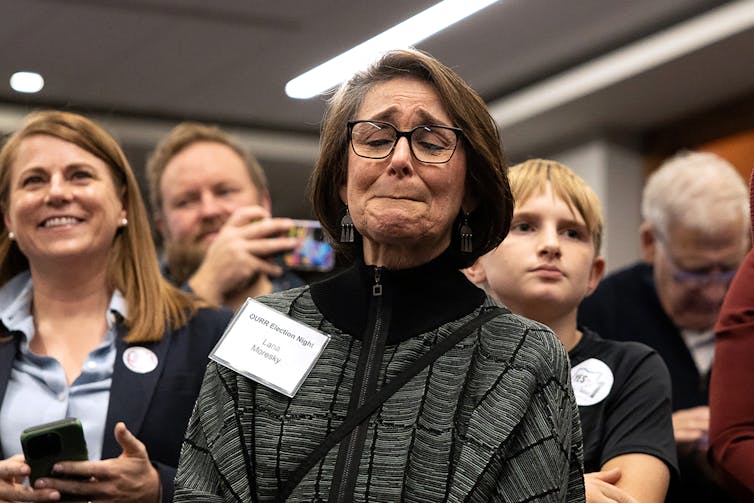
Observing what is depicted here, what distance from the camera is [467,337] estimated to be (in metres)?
1.74

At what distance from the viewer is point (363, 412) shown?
1.66 meters

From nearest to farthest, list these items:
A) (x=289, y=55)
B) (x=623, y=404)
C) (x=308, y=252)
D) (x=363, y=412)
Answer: (x=363, y=412) < (x=623, y=404) < (x=308, y=252) < (x=289, y=55)

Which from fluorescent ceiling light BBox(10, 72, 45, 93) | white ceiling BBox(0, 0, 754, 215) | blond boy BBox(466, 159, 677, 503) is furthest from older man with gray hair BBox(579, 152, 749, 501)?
fluorescent ceiling light BBox(10, 72, 45, 93)

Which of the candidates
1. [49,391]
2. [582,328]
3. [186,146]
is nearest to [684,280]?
[582,328]

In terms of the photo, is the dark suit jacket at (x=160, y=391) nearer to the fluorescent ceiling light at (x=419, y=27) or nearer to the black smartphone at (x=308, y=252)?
the black smartphone at (x=308, y=252)

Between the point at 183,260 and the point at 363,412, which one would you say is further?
the point at 183,260

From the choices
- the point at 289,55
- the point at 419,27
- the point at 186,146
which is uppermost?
the point at 289,55

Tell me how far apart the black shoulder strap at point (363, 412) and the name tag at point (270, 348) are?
11 centimetres

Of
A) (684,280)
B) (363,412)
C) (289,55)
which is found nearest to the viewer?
(363,412)

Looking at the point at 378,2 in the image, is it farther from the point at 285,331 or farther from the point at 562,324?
the point at 285,331

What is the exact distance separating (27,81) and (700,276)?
3.55 metres

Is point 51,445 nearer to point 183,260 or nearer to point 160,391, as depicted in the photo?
point 160,391

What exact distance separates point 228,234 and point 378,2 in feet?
4.94

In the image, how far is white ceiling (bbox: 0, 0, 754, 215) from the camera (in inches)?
193
